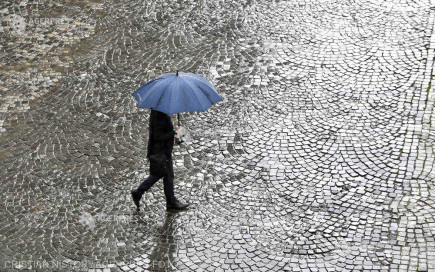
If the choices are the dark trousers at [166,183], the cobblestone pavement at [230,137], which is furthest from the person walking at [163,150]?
the cobblestone pavement at [230,137]

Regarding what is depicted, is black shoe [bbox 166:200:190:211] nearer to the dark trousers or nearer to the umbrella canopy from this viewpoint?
the dark trousers

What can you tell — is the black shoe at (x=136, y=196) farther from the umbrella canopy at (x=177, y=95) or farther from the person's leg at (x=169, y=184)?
the umbrella canopy at (x=177, y=95)

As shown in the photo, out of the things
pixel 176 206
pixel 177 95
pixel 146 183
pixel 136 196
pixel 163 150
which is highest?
pixel 177 95

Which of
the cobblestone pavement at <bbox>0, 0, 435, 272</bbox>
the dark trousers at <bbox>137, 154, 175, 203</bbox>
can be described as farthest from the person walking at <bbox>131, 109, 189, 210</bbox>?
the cobblestone pavement at <bbox>0, 0, 435, 272</bbox>

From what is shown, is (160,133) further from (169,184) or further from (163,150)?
(169,184)

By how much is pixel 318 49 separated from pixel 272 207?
4.22 meters

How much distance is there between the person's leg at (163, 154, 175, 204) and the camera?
9102 mm

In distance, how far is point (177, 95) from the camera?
8.52 meters

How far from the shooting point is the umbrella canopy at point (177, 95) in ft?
27.7

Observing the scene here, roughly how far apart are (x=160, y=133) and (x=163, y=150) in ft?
0.83

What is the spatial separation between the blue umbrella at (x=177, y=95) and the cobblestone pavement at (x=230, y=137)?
1510 mm

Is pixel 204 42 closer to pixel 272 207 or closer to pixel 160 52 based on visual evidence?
pixel 160 52

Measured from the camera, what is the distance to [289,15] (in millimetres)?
13641

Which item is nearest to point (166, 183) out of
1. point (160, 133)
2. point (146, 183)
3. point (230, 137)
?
point (146, 183)
